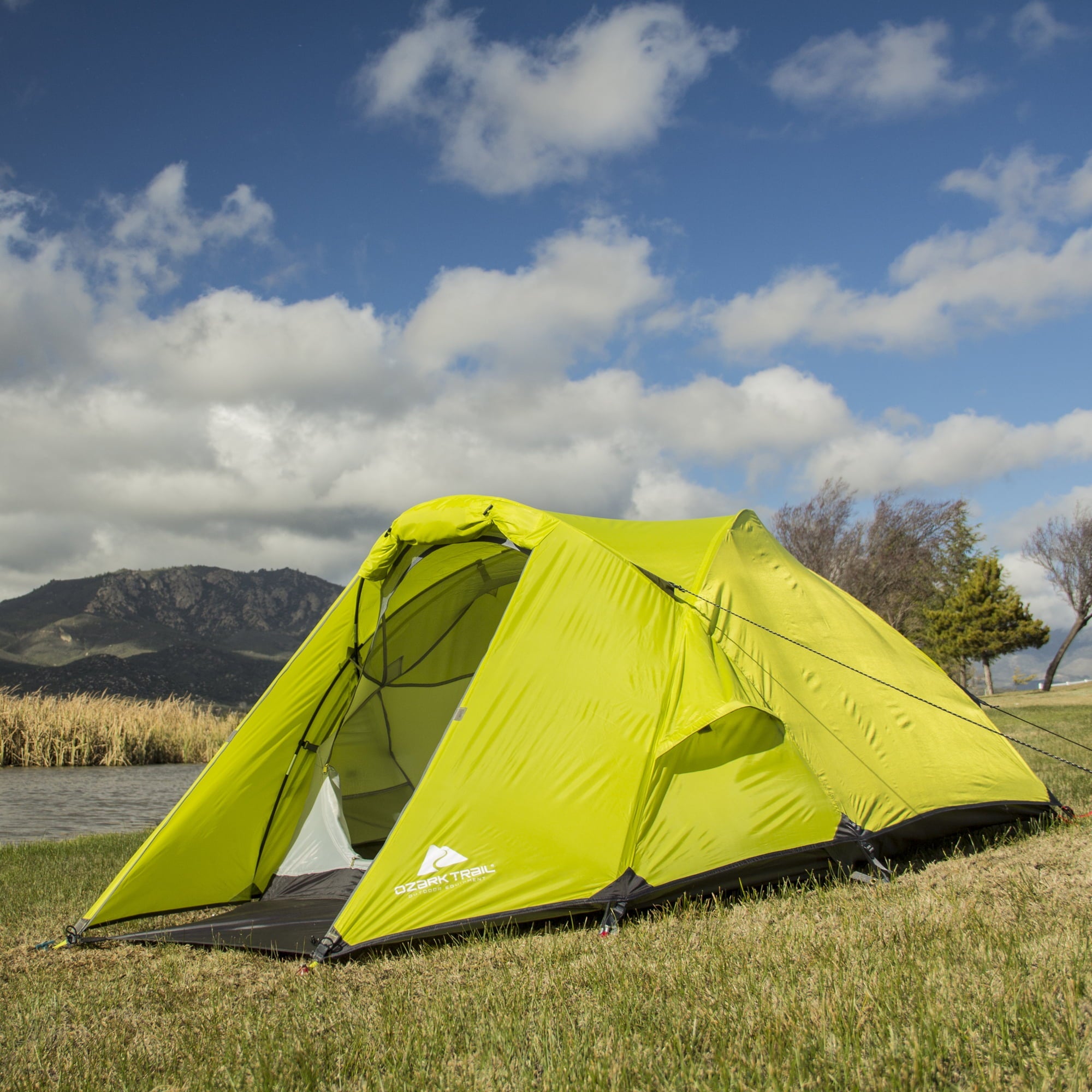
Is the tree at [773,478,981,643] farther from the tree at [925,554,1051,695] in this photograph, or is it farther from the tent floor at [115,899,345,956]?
the tent floor at [115,899,345,956]

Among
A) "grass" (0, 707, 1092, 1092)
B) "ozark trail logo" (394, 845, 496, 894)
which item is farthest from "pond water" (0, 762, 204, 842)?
"ozark trail logo" (394, 845, 496, 894)

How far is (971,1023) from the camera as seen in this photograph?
7.31ft

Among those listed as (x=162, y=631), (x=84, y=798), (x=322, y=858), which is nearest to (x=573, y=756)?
(x=322, y=858)

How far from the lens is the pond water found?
30.4ft

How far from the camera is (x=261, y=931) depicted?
4.14 metres

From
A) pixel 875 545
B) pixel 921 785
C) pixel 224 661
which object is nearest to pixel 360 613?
pixel 921 785

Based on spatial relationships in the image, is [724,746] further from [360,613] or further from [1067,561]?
[1067,561]

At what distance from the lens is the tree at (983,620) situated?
35562mm

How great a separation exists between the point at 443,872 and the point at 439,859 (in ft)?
0.20

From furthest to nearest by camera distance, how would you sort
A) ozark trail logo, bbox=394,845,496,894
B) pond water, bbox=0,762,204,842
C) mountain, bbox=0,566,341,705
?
mountain, bbox=0,566,341,705, pond water, bbox=0,762,204,842, ozark trail logo, bbox=394,845,496,894

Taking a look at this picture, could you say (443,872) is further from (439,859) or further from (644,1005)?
(644,1005)

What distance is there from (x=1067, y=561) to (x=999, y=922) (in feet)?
123

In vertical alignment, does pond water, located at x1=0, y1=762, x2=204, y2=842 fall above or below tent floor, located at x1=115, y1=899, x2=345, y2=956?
below

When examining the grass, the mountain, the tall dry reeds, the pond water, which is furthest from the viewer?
the mountain
